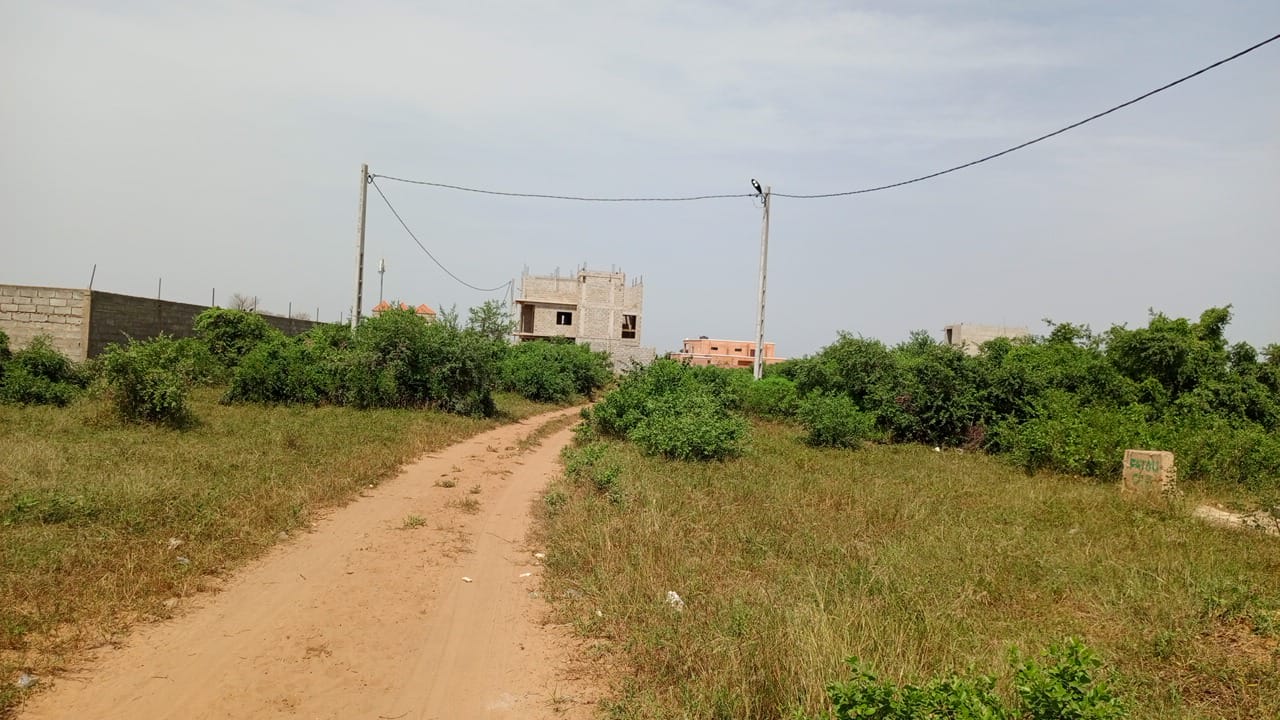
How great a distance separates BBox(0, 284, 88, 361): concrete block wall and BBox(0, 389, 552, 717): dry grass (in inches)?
185

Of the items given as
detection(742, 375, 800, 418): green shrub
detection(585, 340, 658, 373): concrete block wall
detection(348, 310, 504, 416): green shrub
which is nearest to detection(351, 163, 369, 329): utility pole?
detection(348, 310, 504, 416): green shrub

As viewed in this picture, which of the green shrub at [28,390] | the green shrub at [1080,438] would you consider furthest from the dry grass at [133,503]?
the green shrub at [1080,438]

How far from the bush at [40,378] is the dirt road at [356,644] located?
11111 millimetres

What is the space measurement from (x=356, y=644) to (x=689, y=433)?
873cm

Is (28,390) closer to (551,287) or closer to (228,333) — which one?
(228,333)

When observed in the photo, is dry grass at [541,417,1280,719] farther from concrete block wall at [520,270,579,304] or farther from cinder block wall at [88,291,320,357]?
concrete block wall at [520,270,579,304]

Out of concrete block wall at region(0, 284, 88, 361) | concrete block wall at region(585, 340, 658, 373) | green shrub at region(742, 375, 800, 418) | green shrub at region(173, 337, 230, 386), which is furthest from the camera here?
concrete block wall at region(585, 340, 658, 373)

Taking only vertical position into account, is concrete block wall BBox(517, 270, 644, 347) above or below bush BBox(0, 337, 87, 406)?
above

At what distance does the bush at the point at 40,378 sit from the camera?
14.8 metres

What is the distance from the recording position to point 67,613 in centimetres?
510

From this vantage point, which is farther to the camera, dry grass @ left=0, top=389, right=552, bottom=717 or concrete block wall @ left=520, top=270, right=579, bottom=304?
concrete block wall @ left=520, top=270, right=579, bottom=304

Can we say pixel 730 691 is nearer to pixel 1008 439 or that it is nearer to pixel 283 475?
pixel 283 475

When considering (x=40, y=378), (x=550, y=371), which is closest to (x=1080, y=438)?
(x=550, y=371)

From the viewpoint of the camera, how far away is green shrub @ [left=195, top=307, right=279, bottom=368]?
22.2m
